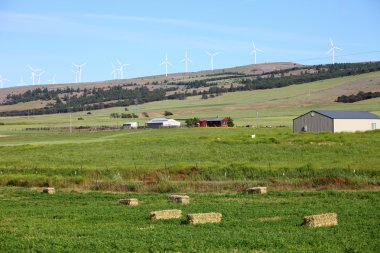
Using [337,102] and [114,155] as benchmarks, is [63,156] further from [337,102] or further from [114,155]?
[337,102]

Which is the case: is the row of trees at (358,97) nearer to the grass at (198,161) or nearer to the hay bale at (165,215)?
the grass at (198,161)

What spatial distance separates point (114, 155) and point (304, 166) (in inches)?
925

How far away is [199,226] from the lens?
2014 cm

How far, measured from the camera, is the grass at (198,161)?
41.0 meters

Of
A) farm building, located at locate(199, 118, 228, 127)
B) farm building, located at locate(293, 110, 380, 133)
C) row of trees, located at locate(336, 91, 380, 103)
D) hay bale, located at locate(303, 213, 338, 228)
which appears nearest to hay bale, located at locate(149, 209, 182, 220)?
hay bale, located at locate(303, 213, 338, 228)

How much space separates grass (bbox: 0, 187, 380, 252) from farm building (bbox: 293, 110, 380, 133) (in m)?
54.4

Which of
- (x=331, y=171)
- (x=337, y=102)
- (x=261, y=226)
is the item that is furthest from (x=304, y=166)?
(x=337, y=102)

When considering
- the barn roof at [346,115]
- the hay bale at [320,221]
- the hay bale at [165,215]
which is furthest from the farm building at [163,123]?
the hay bale at [320,221]

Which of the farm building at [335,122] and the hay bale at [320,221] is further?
the farm building at [335,122]

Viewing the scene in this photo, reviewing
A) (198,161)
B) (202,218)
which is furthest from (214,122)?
(202,218)

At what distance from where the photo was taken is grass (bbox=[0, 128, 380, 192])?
4103cm

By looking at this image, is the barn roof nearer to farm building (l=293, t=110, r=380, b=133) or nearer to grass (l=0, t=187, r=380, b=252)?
farm building (l=293, t=110, r=380, b=133)

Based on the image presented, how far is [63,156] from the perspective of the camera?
61281 mm

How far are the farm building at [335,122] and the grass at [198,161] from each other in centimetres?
1217
